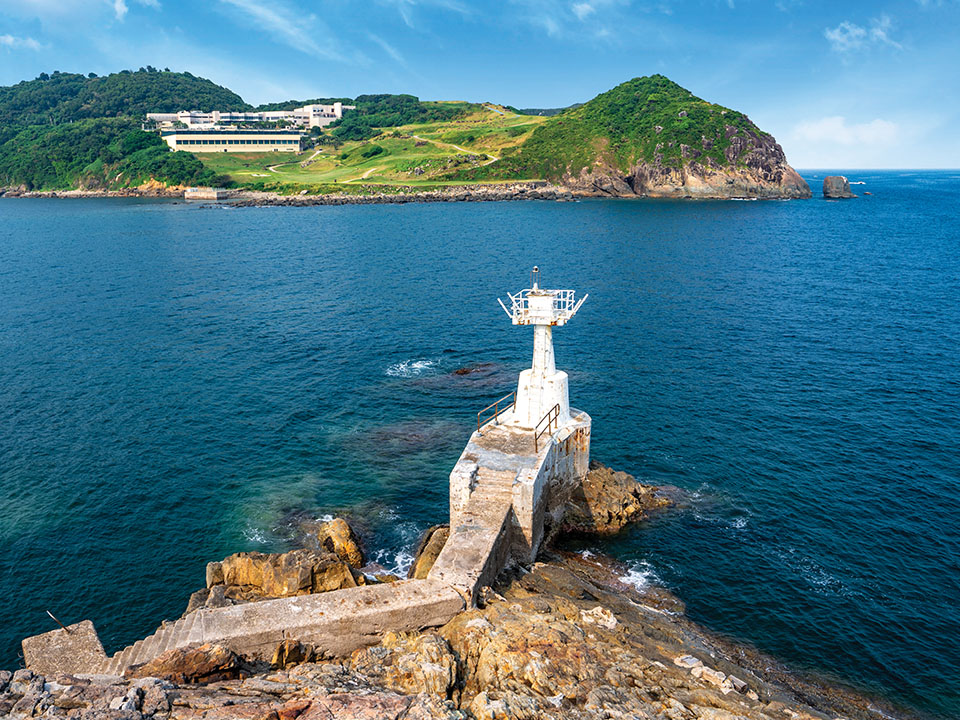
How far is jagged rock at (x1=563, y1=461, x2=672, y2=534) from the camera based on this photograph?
110 feet

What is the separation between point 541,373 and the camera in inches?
1287

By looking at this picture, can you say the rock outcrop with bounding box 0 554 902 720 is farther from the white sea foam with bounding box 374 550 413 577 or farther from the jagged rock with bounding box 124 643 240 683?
the white sea foam with bounding box 374 550 413 577

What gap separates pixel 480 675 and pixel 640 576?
514 inches

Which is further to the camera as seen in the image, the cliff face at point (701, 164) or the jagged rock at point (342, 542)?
the cliff face at point (701, 164)

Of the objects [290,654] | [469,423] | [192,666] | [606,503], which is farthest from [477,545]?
[469,423]

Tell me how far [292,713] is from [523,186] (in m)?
194

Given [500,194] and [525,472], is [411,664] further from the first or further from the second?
[500,194]

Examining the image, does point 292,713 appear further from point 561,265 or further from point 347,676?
point 561,265

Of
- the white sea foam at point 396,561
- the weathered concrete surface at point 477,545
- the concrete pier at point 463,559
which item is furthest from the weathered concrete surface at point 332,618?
the white sea foam at point 396,561

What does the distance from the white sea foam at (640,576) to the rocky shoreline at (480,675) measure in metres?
2.47

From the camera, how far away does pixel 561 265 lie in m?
96.2

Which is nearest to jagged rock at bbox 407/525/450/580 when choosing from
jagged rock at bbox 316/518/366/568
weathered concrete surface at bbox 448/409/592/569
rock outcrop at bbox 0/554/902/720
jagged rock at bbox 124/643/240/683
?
weathered concrete surface at bbox 448/409/592/569

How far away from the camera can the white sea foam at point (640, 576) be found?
29309mm

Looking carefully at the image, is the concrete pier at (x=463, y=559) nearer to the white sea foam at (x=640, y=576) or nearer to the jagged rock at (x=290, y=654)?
the jagged rock at (x=290, y=654)
